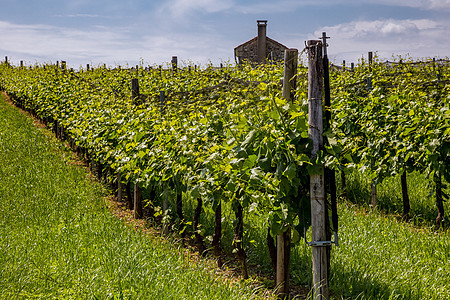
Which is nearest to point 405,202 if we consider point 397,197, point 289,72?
point 397,197

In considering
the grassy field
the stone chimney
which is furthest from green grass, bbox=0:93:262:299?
the stone chimney

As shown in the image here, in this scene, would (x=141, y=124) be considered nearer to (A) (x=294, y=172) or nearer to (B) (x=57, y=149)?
(A) (x=294, y=172)

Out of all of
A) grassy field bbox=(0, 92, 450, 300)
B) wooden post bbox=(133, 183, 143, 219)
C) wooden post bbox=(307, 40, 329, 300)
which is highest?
wooden post bbox=(307, 40, 329, 300)

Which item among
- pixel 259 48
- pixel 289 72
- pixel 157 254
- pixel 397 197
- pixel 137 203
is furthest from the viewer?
pixel 259 48

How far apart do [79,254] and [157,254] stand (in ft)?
Answer: 2.67

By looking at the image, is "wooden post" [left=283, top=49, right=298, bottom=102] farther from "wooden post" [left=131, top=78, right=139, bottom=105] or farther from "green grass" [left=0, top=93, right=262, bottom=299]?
"wooden post" [left=131, top=78, right=139, bottom=105]

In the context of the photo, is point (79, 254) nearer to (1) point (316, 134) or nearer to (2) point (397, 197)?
(1) point (316, 134)

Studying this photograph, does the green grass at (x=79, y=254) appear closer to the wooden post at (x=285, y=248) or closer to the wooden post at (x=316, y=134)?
the wooden post at (x=285, y=248)

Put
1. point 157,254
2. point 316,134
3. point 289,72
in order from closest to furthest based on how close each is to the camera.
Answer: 1. point 316,134
2. point 289,72
3. point 157,254

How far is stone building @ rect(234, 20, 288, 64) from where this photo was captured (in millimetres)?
27375

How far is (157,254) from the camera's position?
492 cm

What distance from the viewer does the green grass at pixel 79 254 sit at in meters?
3.88

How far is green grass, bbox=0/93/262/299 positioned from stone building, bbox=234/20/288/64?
20519 millimetres

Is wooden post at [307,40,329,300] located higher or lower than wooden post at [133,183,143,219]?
higher
